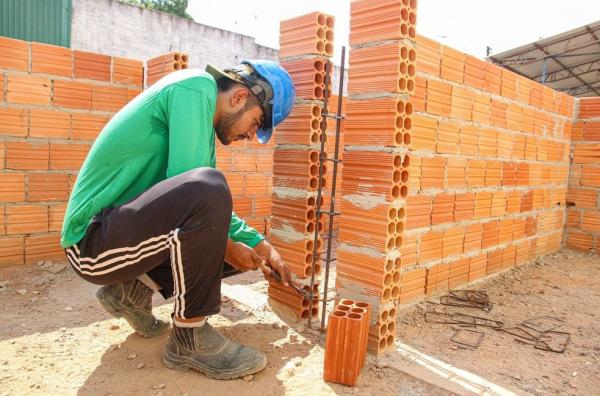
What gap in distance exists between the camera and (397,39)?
249 centimetres

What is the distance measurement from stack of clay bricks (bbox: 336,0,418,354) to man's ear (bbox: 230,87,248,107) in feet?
2.31

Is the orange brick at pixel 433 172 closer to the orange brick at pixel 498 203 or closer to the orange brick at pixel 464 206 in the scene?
the orange brick at pixel 464 206

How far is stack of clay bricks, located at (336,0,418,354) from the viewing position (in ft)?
8.27

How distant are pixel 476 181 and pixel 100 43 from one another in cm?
1106

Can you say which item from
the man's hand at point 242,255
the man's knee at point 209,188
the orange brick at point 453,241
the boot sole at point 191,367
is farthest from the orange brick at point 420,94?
the boot sole at point 191,367

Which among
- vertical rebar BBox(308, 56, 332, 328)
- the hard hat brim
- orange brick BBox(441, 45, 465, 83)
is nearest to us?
the hard hat brim

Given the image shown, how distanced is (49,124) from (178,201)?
2.79 m

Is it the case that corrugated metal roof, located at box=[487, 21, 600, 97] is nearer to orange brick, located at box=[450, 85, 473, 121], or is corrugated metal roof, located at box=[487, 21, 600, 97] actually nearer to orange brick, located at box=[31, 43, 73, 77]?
orange brick, located at box=[450, 85, 473, 121]

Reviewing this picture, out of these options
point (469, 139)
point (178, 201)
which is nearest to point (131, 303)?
point (178, 201)

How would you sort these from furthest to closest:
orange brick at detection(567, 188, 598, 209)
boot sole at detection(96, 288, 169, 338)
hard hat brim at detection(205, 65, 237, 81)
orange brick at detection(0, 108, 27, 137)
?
orange brick at detection(567, 188, 598, 209), orange brick at detection(0, 108, 27, 137), boot sole at detection(96, 288, 169, 338), hard hat brim at detection(205, 65, 237, 81)

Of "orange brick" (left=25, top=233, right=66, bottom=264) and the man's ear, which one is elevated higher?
the man's ear

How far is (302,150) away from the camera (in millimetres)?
2951

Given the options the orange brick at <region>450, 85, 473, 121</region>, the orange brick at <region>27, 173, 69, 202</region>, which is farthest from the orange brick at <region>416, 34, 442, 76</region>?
the orange brick at <region>27, 173, 69, 202</region>

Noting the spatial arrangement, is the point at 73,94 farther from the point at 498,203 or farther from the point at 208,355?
the point at 498,203
